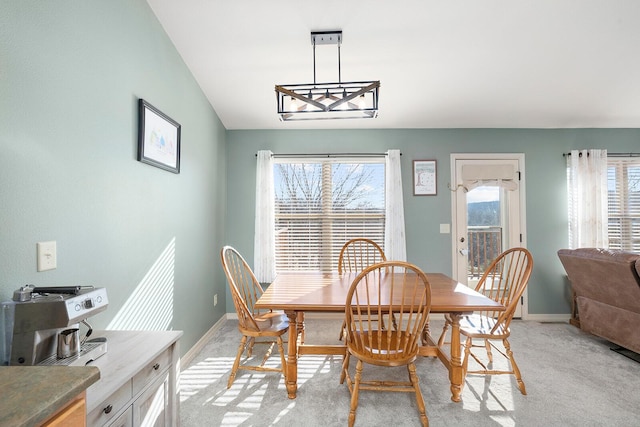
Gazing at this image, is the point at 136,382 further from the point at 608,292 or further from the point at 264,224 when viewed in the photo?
the point at 608,292

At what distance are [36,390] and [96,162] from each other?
1.20 meters

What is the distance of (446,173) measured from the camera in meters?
3.61

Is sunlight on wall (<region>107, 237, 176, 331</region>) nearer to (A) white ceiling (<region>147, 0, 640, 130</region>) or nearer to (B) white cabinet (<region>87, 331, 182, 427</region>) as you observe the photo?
(B) white cabinet (<region>87, 331, 182, 427</region>)

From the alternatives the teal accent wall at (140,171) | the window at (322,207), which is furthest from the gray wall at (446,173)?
the window at (322,207)

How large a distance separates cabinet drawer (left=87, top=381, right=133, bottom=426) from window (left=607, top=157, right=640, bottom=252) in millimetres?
4918

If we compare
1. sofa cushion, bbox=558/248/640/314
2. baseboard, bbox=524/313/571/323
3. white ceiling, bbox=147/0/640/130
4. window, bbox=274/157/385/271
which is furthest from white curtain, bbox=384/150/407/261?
baseboard, bbox=524/313/571/323

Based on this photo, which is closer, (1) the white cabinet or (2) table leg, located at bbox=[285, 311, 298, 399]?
(1) the white cabinet

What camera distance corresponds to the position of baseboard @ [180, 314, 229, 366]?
2.44 meters

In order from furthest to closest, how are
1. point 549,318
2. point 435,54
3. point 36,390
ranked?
1. point 549,318
2. point 435,54
3. point 36,390

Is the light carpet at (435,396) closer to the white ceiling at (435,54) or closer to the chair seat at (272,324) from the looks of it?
the chair seat at (272,324)

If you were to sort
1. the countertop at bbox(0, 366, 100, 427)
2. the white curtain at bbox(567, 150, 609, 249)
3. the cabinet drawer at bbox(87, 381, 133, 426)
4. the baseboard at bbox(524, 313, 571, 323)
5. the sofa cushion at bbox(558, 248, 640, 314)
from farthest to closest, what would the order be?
the baseboard at bbox(524, 313, 571, 323) < the white curtain at bbox(567, 150, 609, 249) < the sofa cushion at bbox(558, 248, 640, 314) < the cabinet drawer at bbox(87, 381, 133, 426) < the countertop at bbox(0, 366, 100, 427)

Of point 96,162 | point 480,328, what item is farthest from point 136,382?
point 480,328

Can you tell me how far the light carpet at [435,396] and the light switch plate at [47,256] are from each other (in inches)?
47.9

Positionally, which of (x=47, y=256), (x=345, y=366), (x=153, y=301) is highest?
(x=47, y=256)
